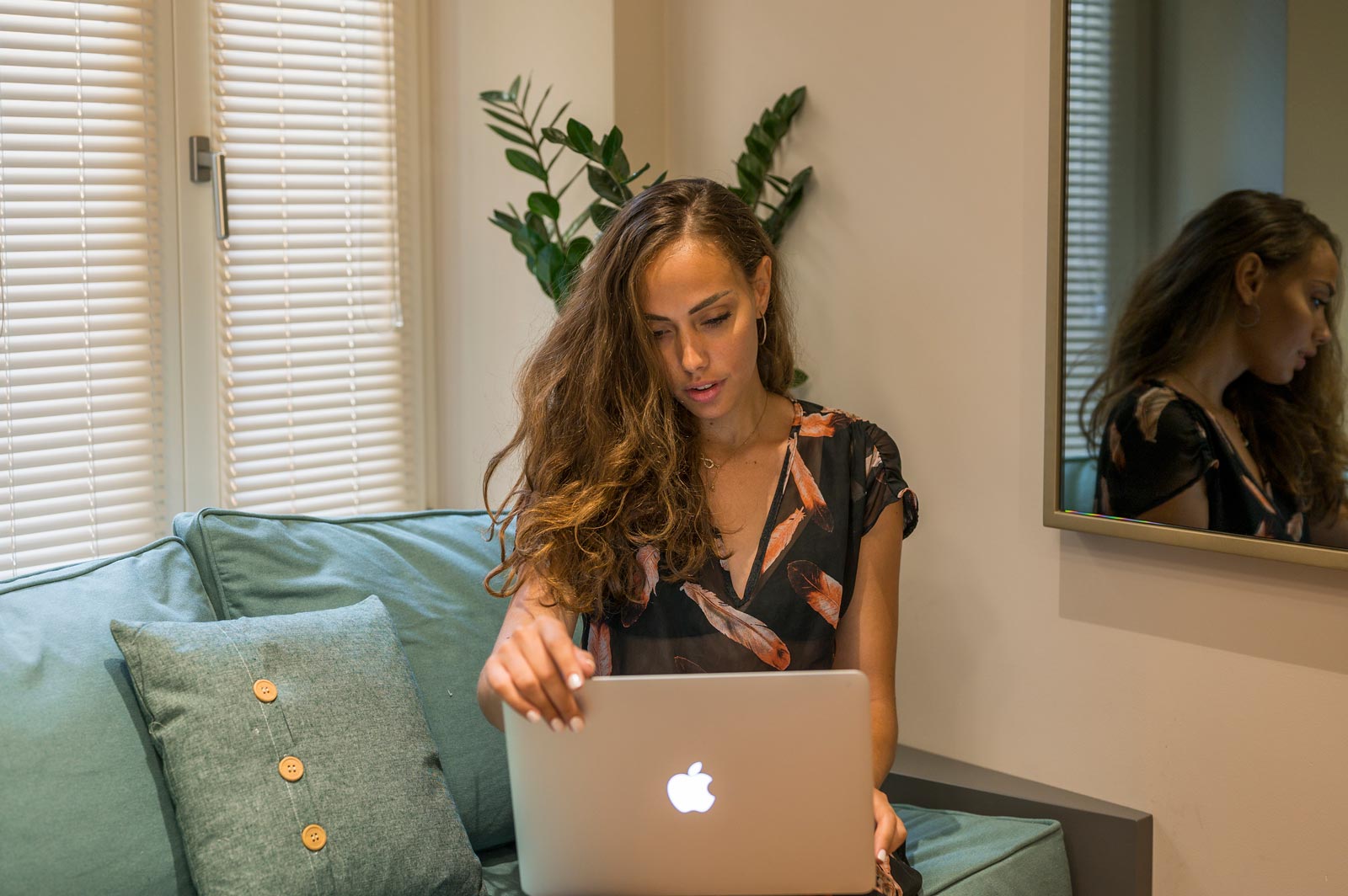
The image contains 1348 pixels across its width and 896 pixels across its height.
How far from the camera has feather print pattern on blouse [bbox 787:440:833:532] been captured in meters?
1.82

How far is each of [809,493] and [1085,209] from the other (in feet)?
2.32

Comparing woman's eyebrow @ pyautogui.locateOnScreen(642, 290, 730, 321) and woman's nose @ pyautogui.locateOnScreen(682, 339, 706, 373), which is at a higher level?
woman's eyebrow @ pyautogui.locateOnScreen(642, 290, 730, 321)

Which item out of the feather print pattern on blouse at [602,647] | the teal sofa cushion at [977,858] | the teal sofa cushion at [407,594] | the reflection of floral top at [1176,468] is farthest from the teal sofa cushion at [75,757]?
the reflection of floral top at [1176,468]

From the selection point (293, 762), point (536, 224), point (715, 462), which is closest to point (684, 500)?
point (715, 462)

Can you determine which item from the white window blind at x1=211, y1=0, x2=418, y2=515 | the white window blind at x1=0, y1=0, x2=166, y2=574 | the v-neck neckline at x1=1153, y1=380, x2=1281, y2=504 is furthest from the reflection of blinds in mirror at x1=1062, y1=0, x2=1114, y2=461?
the white window blind at x1=0, y1=0, x2=166, y2=574

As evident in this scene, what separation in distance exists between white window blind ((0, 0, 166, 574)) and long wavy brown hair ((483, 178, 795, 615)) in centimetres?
116

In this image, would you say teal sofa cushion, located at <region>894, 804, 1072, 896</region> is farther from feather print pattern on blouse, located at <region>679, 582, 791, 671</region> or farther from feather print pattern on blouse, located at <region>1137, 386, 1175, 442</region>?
feather print pattern on blouse, located at <region>1137, 386, 1175, 442</region>

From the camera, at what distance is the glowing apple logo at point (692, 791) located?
119 centimetres

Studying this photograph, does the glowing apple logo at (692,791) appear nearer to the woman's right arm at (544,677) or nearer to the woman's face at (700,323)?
the woman's right arm at (544,677)

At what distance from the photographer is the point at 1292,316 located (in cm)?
184

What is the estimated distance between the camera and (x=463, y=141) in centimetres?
300

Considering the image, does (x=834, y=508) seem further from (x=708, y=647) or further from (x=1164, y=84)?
(x=1164, y=84)

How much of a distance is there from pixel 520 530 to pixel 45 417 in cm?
125

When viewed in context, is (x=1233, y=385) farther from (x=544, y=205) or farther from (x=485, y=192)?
(x=485, y=192)
